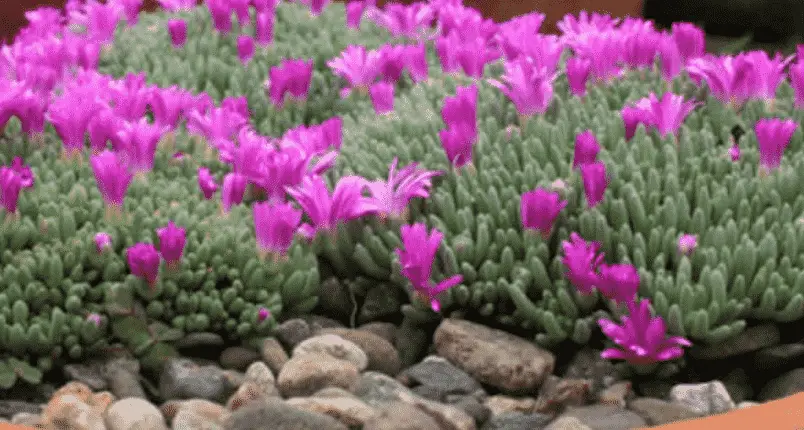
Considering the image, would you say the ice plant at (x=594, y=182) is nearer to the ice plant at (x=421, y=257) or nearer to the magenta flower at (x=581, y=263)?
the magenta flower at (x=581, y=263)

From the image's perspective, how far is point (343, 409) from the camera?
2.11 m

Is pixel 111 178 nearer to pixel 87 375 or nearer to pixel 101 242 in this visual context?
pixel 101 242

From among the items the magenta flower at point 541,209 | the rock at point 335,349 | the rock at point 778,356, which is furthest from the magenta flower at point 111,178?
the rock at point 778,356

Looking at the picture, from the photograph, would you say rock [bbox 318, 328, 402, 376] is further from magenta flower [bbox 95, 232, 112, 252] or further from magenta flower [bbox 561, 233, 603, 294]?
magenta flower [bbox 95, 232, 112, 252]

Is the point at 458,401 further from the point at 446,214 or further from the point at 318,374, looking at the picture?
the point at 446,214

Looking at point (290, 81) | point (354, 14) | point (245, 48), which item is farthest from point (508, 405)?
point (354, 14)

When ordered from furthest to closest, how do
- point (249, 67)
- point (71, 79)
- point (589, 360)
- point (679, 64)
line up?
1. point (249, 67)
2. point (71, 79)
3. point (679, 64)
4. point (589, 360)

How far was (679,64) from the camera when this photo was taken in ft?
10.6

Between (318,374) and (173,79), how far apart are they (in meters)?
1.73

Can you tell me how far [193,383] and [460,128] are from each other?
2.64ft

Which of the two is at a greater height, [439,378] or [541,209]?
[541,209]

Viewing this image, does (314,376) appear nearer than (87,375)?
Yes

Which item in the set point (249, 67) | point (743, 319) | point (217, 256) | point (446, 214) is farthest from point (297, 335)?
point (249, 67)

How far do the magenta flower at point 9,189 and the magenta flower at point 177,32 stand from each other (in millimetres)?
1535
